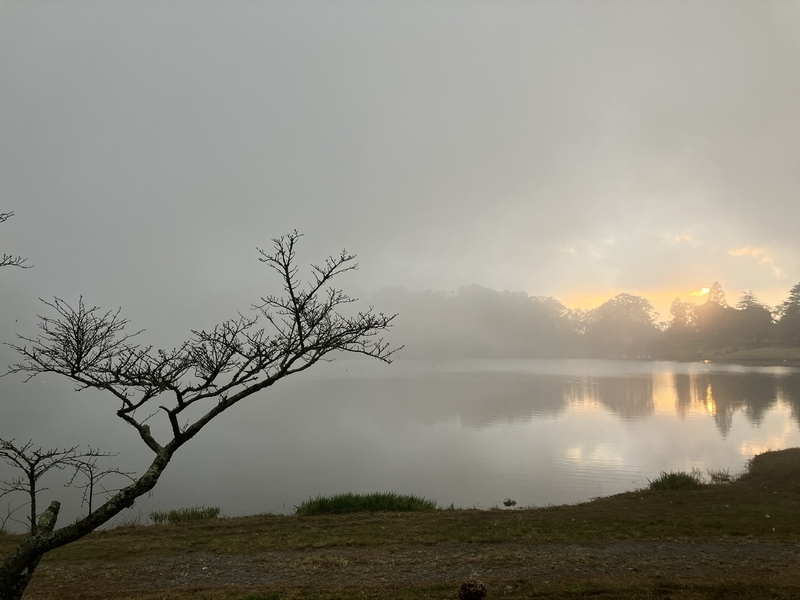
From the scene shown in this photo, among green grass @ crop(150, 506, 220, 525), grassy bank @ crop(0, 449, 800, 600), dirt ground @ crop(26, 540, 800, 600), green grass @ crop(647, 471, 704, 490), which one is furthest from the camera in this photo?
green grass @ crop(647, 471, 704, 490)

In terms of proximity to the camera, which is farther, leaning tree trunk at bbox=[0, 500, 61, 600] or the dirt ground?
the dirt ground

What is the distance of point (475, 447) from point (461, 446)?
0.79m

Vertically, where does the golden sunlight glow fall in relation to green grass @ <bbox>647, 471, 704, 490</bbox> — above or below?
below

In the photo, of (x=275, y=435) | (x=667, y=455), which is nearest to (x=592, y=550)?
(x=667, y=455)

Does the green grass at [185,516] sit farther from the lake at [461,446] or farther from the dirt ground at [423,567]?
the dirt ground at [423,567]

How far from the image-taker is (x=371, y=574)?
6.53 meters

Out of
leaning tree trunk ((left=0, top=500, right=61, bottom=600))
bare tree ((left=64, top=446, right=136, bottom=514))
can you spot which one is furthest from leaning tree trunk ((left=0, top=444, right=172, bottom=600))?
bare tree ((left=64, top=446, right=136, bottom=514))

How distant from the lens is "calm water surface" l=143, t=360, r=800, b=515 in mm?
16422

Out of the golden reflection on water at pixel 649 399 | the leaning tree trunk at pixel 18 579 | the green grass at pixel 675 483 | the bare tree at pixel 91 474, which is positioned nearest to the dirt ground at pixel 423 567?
the bare tree at pixel 91 474

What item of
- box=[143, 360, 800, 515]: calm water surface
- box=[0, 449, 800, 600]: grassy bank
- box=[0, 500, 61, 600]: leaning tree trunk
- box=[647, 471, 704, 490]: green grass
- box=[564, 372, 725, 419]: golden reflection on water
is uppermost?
box=[0, 500, 61, 600]: leaning tree trunk

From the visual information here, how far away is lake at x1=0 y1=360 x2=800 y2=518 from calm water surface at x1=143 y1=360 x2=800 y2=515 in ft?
0.24

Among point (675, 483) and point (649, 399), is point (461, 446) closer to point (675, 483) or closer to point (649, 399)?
point (675, 483)

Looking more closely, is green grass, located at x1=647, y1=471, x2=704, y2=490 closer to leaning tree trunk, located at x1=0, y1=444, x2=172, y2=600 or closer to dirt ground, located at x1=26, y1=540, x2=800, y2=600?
dirt ground, located at x1=26, y1=540, x2=800, y2=600

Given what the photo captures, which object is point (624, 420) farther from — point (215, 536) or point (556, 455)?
point (215, 536)
